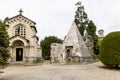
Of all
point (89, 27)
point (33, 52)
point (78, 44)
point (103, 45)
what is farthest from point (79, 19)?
point (103, 45)

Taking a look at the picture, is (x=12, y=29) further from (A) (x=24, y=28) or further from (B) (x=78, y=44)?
(B) (x=78, y=44)

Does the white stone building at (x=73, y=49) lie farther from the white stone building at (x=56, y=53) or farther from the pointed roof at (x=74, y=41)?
the white stone building at (x=56, y=53)

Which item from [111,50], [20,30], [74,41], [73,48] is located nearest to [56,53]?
[73,48]

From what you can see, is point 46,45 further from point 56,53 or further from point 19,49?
point 19,49

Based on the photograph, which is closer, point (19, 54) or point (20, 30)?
Result: point (20, 30)

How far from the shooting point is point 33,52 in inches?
1045

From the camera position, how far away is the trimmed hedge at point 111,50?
1681 cm

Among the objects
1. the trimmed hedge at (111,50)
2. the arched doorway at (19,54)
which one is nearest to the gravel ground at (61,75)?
the trimmed hedge at (111,50)

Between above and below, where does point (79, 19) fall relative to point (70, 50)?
above

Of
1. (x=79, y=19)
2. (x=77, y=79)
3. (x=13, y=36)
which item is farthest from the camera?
(x=79, y=19)

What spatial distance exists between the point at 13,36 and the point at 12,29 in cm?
173

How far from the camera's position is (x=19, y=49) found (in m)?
27.2

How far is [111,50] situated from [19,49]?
1635 centimetres

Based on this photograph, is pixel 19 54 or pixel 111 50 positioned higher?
pixel 111 50
